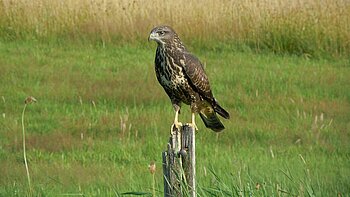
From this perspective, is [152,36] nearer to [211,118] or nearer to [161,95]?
[211,118]

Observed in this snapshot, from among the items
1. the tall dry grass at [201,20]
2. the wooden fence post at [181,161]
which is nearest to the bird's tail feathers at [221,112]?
the wooden fence post at [181,161]

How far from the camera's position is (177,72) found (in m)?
6.44

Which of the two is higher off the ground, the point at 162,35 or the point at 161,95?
the point at 162,35

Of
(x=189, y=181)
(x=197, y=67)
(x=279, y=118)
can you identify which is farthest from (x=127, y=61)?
(x=189, y=181)

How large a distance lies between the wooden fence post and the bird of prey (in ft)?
4.22

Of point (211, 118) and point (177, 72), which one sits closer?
point (177, 72)

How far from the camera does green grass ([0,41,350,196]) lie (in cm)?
755

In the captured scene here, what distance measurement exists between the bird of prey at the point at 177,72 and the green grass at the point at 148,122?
548 millimetres

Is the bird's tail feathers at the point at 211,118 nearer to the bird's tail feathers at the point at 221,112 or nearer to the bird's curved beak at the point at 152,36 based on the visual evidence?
the bird's tail feathers at the point at 221,112

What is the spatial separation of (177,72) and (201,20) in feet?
27.7

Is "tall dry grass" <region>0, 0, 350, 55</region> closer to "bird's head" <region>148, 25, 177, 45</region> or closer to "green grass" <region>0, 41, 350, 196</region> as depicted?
"green grass" <region>0, 41, 350, 196</region>

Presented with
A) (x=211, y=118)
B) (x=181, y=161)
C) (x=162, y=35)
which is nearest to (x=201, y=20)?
(x=211, y=118)

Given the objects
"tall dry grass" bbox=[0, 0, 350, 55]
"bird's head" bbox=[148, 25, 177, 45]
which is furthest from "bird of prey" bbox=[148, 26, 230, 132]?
"tall dry grass" bbox=[0, 0, 350, 55]

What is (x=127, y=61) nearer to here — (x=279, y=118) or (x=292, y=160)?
(x=279, y=118)
